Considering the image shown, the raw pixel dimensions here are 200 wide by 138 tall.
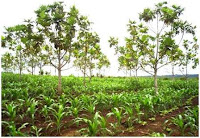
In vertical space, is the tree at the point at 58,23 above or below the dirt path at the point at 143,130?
above

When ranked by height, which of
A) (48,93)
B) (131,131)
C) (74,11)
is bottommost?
(131,131)

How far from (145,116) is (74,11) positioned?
17.1ft

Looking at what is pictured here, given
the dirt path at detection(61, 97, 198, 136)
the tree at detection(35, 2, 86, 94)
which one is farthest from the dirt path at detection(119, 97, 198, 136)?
the tree at detection(35, 2, 86, 94)

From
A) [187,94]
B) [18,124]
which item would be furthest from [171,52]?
[18,124]

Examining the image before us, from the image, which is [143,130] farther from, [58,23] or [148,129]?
[58,23]

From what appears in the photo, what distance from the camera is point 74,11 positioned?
8320 millimetres

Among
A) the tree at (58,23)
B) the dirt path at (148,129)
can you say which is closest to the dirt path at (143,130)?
the dirt path at (148,129)

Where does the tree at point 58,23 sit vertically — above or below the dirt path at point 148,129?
above

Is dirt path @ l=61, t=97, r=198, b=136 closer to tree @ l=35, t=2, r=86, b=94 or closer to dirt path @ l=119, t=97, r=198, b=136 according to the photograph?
dirt path @ l=119, t=97, r=198, b=136

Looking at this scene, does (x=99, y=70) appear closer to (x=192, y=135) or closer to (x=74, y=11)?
(x=74, y=11)

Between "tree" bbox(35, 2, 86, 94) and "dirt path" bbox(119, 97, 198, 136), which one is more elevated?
"tree" bbox(35, 2, 86, 94)

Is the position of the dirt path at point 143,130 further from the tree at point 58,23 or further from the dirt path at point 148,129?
the tree at point 58,23

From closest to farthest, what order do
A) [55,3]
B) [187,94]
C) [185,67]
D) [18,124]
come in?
1. [18,124]
2. [55,3]
3. [187,94]
4. [185,67]

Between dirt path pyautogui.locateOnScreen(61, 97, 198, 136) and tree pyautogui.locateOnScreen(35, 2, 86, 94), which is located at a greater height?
tree pyautogui.locateOnScreen(35, 2, 86, 94)
